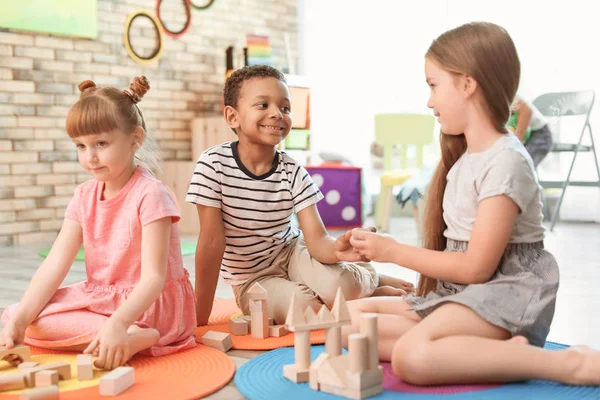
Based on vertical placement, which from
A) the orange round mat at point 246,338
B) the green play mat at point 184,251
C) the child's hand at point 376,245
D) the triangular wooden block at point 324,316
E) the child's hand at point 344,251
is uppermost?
the child's hand at point 376,245

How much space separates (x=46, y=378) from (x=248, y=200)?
67cm

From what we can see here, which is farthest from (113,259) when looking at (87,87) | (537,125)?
(537,125)

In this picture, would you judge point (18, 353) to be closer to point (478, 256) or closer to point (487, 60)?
point (478, 256)

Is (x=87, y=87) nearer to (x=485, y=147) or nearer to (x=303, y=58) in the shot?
(x=485, y=147)

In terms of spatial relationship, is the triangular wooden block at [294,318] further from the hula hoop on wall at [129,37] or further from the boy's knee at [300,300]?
the hula hoop on wall at [129,37]

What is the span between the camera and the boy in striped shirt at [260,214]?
5.42ft

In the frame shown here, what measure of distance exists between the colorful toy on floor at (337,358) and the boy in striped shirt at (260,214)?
17.8 inches

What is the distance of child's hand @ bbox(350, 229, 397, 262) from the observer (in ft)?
4.19

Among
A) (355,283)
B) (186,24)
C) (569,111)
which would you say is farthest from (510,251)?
(186,24)

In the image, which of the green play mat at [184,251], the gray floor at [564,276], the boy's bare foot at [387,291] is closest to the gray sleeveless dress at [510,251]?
the gray floor at [564,276]

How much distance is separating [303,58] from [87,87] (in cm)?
387

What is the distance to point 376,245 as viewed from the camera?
129cm

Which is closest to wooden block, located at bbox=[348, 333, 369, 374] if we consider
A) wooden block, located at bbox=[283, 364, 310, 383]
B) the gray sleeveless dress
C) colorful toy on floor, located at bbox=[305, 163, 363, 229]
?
wooden block, located at bbox=[283, 364, 310, 383]

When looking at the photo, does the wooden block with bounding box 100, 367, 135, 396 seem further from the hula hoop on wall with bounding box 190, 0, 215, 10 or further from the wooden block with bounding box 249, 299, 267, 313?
the hula hoop on wall with bounding box 190, 0, 215, 10
